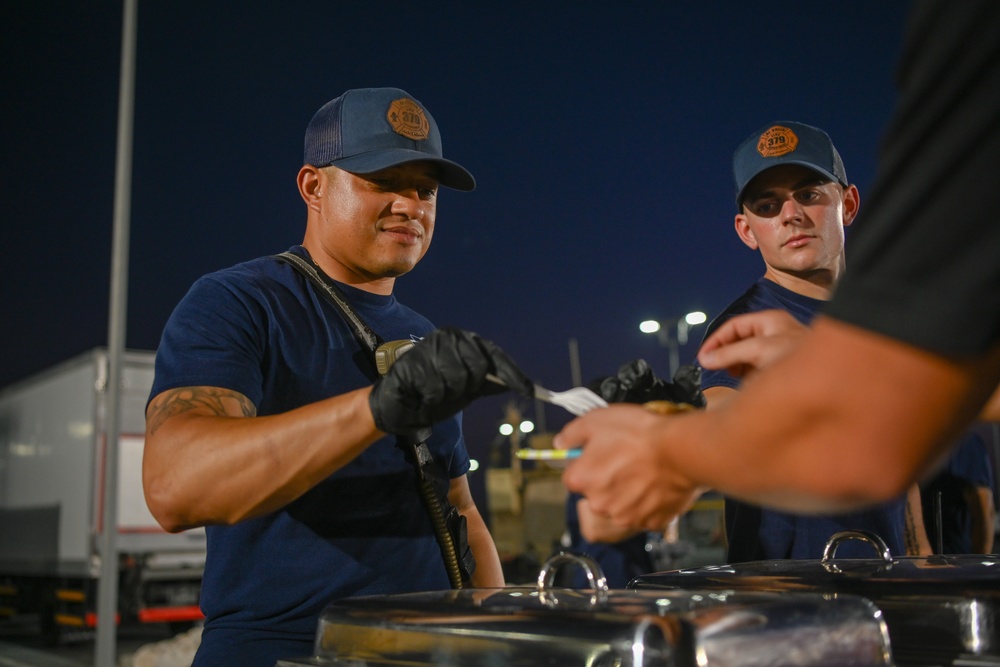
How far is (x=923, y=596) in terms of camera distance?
175 cm

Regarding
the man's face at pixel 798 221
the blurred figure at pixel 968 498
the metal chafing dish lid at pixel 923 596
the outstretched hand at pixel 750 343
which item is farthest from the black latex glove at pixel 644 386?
the blurred figure at pixel 968 498

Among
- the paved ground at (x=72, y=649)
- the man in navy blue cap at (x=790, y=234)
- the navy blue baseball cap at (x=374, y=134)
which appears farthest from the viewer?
the paved ground at (x=72, y=649)

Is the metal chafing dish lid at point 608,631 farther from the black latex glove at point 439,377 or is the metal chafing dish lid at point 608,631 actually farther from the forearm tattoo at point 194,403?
the forearm tattoo at point 194,403

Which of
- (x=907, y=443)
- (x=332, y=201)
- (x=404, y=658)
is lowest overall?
(x=404, y=658)

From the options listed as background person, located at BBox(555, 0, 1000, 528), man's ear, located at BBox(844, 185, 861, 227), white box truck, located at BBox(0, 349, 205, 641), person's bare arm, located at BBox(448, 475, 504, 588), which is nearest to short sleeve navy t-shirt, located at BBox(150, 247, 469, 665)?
person's bare arm, located at BBox(448, 475, 504, 588)

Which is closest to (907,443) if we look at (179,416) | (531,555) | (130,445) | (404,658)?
(404,658)

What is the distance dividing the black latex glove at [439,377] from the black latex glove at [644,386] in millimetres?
258

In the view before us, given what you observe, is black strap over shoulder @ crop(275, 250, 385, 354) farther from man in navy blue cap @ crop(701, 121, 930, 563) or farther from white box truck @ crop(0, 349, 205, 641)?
white box truck @ crop(0, 349, 205, 641)

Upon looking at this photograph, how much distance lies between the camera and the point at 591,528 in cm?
162

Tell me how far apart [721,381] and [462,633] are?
6.56ft

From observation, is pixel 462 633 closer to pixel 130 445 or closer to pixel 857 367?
pixel 857 367

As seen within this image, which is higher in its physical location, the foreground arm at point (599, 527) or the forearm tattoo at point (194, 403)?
the forearm tattoo at point (194, 403)

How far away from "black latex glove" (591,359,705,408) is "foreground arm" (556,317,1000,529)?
835 millimetres

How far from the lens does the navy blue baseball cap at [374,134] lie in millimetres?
2887
